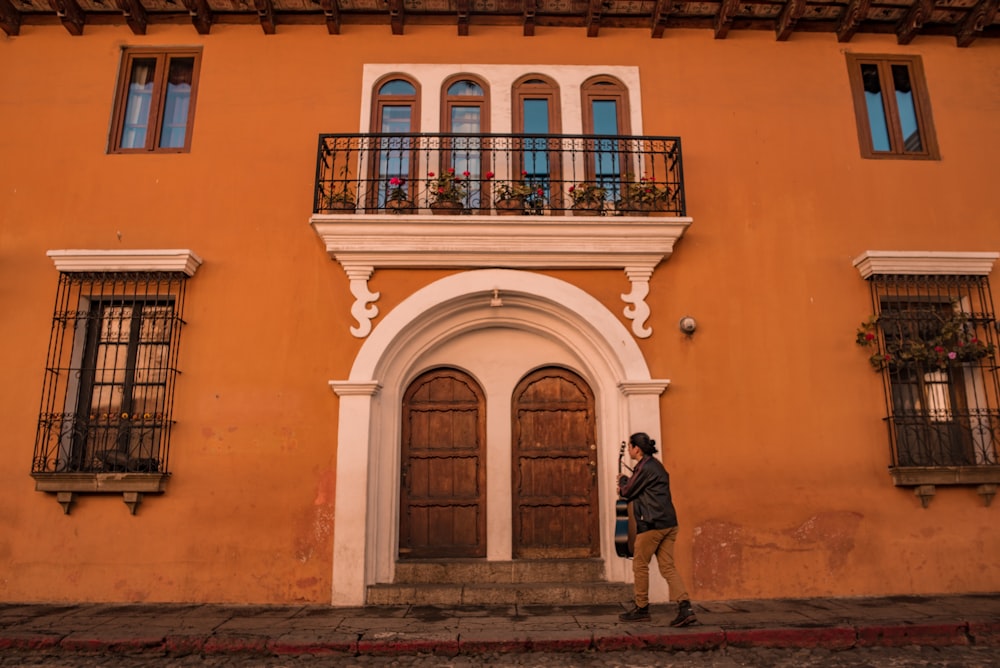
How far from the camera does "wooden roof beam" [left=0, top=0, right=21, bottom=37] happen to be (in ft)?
29.9

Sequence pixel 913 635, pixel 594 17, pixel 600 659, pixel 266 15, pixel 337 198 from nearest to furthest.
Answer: pixel 600 659 → pixel 913 635 → pixel 337 198 → pixel 266 15 → pixel 594 17

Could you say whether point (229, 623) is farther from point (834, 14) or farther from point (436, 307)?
point (834, 14)

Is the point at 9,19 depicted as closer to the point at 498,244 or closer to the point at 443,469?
the point at 498,244

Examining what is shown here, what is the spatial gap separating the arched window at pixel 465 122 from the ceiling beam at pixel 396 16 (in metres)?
0.91

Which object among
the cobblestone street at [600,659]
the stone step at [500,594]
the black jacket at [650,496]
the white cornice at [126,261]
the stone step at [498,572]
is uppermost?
the white cornice at [126,261]

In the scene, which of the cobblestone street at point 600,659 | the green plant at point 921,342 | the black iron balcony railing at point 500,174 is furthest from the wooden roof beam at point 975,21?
the cobblestone street at point 600,659

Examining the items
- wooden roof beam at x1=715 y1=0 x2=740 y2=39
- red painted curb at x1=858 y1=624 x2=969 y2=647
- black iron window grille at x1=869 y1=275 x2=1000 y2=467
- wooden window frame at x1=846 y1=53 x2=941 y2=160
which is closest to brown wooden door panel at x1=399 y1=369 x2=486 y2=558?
red painted curb at x1=858 y1=624 x2=969 y2=647

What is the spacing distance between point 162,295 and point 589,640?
19.5ft

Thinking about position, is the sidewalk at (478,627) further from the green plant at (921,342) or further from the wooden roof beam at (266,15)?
the wooden roof beam at (266,15)

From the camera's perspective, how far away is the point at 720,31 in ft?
30.8

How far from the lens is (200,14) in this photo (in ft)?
30.1

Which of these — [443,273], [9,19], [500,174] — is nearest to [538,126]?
[500,174]

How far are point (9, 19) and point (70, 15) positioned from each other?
2.64 feet

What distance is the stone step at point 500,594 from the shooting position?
7.75 meters
